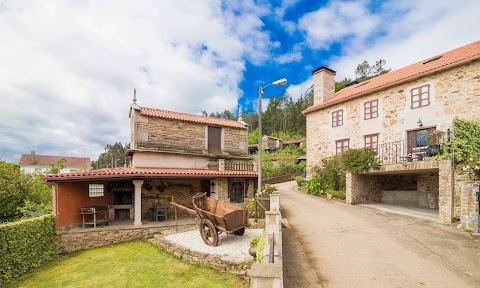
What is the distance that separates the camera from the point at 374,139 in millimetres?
16406

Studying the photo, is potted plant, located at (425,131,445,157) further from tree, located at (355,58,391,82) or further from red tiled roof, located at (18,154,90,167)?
red tiled roof, located at (18,154,90,167)

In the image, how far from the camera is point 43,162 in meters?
53.2

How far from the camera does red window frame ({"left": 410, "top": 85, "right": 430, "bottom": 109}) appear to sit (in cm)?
1384

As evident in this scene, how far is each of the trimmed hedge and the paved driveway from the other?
959cm

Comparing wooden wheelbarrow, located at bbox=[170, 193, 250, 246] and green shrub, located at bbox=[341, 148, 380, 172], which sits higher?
green shrub, located at bbox=[341, 148, 380, 172]

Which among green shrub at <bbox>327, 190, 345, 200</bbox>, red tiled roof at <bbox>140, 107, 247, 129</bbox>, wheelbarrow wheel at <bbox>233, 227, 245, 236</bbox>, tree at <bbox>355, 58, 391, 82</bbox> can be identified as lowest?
wheelbarrow wheel at <bbox>233, 227, 245, 236</bbox>

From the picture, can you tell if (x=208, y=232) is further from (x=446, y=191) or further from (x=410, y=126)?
(x=410, y=126)

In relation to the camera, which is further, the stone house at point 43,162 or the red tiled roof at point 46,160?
the red tiled roof at point 46,160

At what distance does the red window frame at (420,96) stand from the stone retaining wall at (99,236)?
15.9 metres

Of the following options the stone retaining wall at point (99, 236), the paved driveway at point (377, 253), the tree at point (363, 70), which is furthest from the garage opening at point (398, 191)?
the tree at point (363, 70)

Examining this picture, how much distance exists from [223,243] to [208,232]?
774 millimetres

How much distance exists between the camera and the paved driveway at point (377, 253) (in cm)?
543

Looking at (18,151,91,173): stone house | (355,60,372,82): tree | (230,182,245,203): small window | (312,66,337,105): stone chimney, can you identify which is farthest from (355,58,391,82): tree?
(18,151,91,173): stone house

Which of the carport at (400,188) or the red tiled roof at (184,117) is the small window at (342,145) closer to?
the carport at (400,188)
